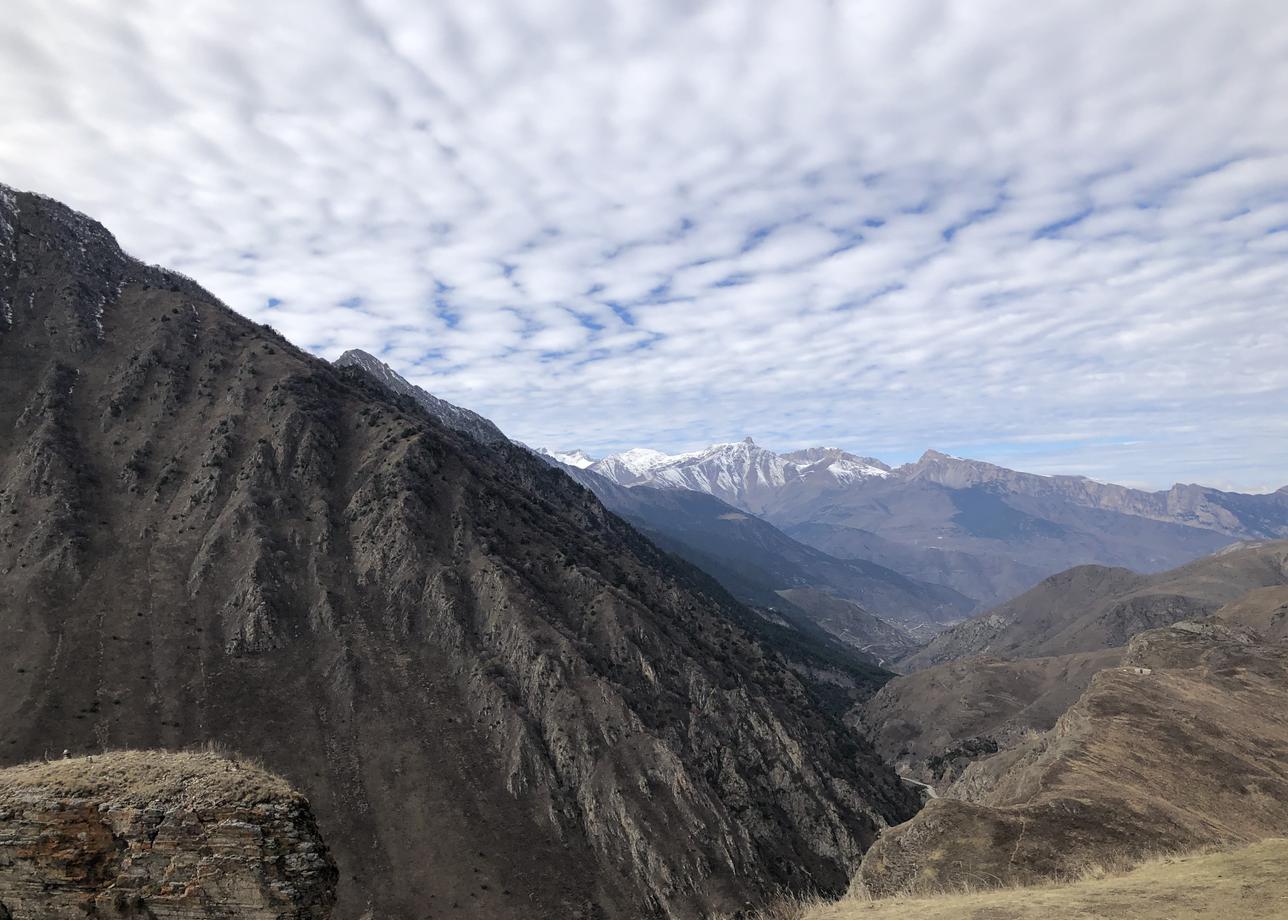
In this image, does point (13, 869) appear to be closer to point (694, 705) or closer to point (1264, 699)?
point (694, 705)

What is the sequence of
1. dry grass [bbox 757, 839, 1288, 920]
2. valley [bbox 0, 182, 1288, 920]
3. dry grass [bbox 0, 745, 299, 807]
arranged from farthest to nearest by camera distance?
valley [bbox 0, 182, 1288, 920], dry grass [bbox 757, 839, 1288, 920], dry grass [bbox 0, 745, 299, 807]

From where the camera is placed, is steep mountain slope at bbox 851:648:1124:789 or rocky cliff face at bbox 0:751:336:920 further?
steep mountain slope at bbox 851:648:1124:789

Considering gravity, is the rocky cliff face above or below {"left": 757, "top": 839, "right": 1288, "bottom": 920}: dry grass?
above

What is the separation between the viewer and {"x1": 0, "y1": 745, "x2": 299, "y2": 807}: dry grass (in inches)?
720

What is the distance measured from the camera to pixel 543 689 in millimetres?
80875

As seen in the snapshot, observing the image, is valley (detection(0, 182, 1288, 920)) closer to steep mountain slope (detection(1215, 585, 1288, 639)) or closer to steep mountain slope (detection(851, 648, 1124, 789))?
steep mountain slope (detection(851, 648, 1124, 789))

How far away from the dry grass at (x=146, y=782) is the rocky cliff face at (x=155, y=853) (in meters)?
0.04

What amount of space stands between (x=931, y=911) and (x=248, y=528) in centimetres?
9114

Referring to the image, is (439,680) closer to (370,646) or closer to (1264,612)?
(370,646)

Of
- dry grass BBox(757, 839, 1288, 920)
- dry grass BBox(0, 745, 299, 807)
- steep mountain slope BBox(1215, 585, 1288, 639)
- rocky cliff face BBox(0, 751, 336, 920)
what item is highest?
dry grass BBox(0, 745, 299, 807)

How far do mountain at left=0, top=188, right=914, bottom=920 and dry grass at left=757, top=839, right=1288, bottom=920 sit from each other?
46372 millimetres

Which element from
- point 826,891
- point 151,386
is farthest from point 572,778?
point 151,386

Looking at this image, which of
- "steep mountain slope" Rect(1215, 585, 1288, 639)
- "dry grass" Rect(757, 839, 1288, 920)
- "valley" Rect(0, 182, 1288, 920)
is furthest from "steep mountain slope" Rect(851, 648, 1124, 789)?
"dry grass" Rect(757, 839, 1288, 920)

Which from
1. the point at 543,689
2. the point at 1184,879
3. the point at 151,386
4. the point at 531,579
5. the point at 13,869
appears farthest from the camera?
the point at 151,386
